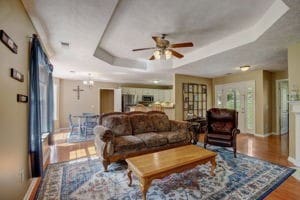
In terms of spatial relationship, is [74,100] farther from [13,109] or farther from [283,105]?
[283,105]

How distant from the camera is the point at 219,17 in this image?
8.71 feet

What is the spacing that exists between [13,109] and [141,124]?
2644mm

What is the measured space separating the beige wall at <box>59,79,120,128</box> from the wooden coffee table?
248 inches

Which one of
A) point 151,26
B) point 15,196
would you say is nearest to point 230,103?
point 151,26

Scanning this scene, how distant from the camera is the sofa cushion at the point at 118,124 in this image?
11.9 feet

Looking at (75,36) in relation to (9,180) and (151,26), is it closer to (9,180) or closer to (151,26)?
(151,26)

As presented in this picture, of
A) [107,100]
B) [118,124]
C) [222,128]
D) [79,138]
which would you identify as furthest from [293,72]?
[107,100]

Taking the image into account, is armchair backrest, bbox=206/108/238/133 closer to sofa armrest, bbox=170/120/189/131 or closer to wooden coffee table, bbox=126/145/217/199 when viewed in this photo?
sofa armrest, bbox=170/120/189/131

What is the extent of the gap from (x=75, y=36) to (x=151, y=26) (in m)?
1.44

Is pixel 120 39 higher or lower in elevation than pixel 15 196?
higher

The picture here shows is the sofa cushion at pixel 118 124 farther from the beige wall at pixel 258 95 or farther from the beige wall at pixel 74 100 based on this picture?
the beige wall at pixel 258 95

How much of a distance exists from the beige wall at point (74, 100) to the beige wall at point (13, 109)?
18.6ft

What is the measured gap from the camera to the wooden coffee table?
6.46ft

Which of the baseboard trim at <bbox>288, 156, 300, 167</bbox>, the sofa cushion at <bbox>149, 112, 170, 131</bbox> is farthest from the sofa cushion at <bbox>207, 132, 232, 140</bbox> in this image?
the baseboard trim at <bbox>288, 156, 300, 167</bbox>
